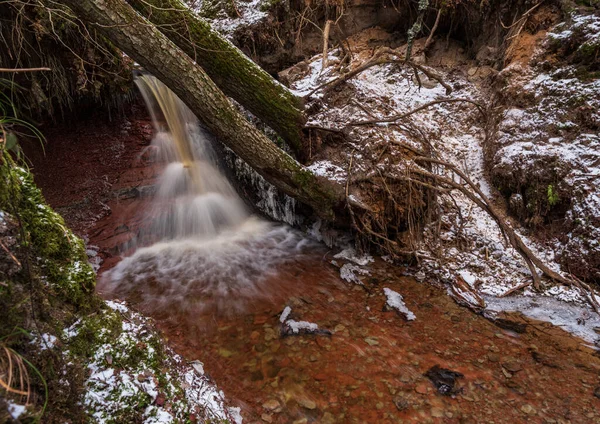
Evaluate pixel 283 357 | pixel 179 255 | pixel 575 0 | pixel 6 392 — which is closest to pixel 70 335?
pixel 6 392

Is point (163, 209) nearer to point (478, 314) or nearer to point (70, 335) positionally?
point (70, 335)

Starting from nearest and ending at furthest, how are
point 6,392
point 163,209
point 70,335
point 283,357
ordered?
point 6,392 < point 70,335 < point 283,357 < point 163,209

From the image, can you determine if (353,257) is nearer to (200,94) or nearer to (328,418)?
(328,418)

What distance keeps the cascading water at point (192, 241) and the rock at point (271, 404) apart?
4.28 ft

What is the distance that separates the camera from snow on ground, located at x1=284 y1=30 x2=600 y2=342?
166 inches

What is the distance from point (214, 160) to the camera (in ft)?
21.8

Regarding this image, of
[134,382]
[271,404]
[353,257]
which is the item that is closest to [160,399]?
[134,382]

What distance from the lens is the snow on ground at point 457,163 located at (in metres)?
4.21

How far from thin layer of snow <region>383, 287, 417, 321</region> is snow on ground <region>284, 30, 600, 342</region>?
1.50 feet

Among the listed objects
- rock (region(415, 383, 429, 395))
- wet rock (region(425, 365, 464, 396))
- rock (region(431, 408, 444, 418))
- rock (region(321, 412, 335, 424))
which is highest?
rock (region(321, 412, 335, 424))

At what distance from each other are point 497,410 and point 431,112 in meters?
5.37

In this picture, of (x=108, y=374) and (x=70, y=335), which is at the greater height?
(x=70, y=335)

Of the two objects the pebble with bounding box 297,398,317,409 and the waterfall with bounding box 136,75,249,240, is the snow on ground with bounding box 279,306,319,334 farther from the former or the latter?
the waterfall with bounding box 136,75,249,240

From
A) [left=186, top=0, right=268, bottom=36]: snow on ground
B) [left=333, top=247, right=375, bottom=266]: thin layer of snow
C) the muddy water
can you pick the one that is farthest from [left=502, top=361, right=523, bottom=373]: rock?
[left=186, top=0, right=268, bottom=36]: snow on ground
